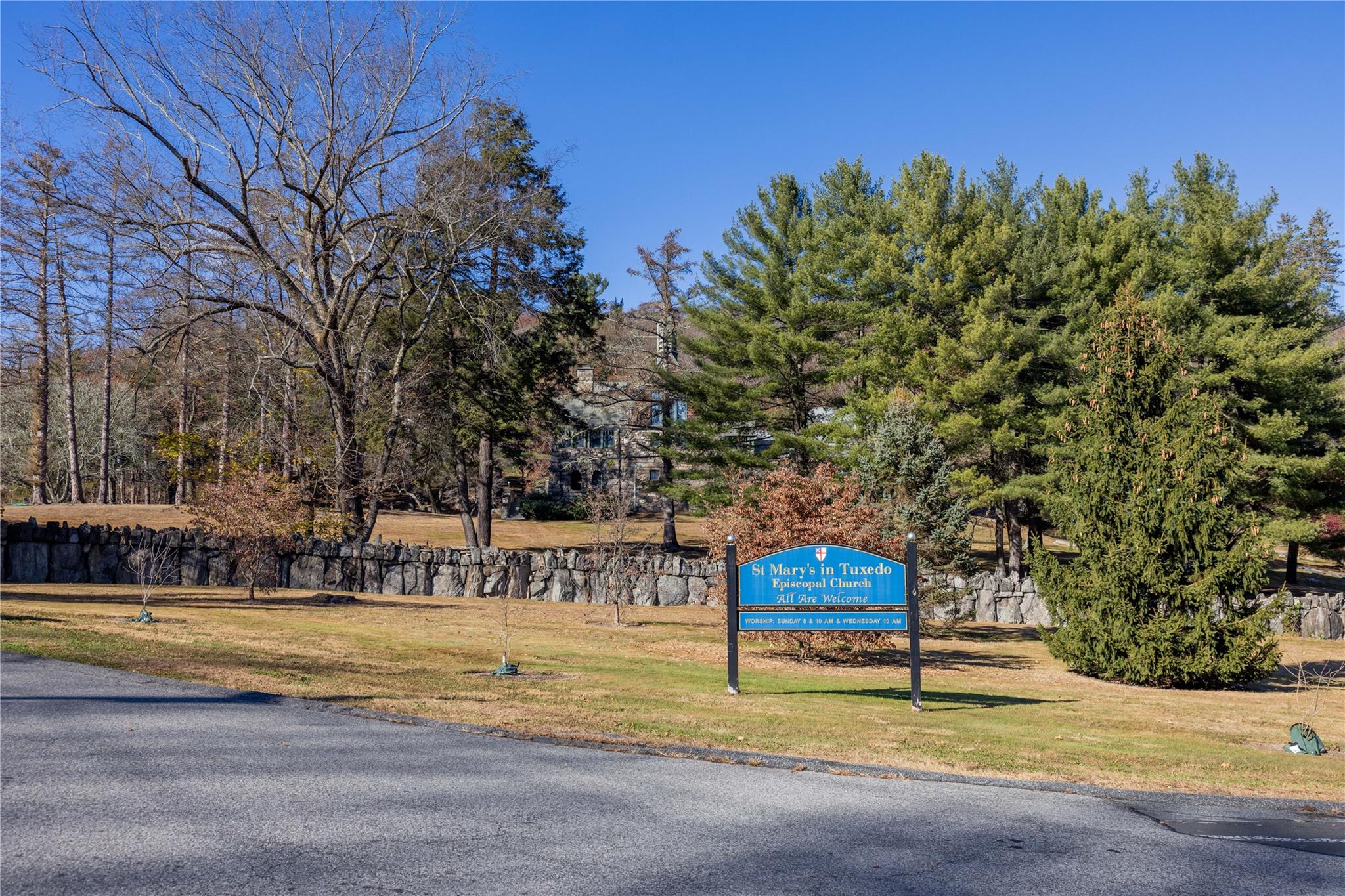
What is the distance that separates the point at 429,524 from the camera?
1695 inches

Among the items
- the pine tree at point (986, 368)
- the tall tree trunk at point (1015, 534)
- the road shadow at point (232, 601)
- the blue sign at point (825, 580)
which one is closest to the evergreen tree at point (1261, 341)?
the pine tree at point (986, 368)

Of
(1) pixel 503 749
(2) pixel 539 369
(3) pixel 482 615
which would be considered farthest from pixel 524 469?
(1) pixel 503 749

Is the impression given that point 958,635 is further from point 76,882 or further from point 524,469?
point 524,469

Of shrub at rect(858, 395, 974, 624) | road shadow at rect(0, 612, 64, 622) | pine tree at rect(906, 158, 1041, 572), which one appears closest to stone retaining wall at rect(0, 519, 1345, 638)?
shrub at rect(858, 395, 974, 624)

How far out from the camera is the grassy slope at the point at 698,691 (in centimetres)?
889

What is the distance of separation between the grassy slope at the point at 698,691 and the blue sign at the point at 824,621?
3.22ft

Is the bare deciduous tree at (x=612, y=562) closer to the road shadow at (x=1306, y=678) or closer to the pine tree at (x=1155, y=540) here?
the pine tree at (x=1155, y=540)

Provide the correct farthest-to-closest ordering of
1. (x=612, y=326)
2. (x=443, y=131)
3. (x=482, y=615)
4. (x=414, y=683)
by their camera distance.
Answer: (x=612, y=326)
(x=443, y=131)
(x=482, y=615)
(x=414, y=683)

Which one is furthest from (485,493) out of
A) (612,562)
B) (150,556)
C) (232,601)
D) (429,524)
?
(232,601)

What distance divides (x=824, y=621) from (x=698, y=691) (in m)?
1.99

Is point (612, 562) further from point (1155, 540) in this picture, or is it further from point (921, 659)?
point (1155, 540)

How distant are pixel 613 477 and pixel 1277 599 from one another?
38250 millimetres

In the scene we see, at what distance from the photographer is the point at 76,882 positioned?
417 centimetres

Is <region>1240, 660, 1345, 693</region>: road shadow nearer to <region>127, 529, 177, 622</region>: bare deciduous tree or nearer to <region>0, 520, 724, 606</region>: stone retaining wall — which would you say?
<region>0, 520, 724, 606</region>: stone retaining wall
